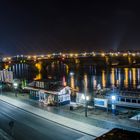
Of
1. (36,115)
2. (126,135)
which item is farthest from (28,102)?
(126,135)

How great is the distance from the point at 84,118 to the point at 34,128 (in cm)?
816

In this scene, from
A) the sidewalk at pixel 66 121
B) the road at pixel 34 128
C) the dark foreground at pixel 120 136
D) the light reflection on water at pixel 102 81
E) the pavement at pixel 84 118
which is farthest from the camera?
the light reflection on water at pixel 102 81

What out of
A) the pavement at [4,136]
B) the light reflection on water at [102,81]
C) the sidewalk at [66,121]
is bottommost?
the pavement at [4,136]

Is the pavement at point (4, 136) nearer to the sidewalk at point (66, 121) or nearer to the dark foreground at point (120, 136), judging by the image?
the sidewalk at point (66, 121)

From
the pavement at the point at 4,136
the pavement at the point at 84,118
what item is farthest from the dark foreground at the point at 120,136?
the pavement at the point at 4,136

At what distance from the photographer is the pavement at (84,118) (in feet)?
113

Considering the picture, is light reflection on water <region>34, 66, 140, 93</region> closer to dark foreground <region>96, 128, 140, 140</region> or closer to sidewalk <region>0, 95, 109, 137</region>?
sidewalk <region>0, 95, 109, 137</region>

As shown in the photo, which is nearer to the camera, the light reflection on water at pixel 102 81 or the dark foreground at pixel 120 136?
the dark foreground at pixel 120 136

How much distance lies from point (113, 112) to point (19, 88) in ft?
129

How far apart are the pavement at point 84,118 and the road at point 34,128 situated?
3.96ft

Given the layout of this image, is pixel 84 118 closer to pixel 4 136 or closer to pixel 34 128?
pixel 34 128

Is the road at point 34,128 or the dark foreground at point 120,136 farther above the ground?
the dark foreground at point 120,136

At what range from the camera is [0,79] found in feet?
255

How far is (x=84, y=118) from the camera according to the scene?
3962 centimetres
